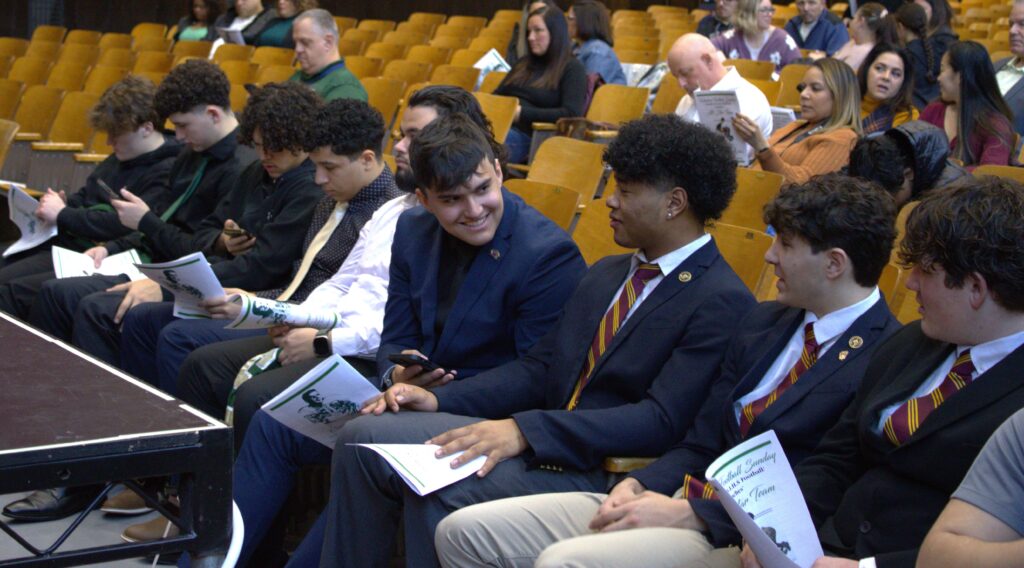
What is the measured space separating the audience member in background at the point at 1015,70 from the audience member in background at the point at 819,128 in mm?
1340

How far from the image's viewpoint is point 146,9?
460 inches

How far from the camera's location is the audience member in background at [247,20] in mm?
8297

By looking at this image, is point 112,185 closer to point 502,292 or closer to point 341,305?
point 341,305

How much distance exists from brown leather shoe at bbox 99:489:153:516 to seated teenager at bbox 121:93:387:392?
314mm

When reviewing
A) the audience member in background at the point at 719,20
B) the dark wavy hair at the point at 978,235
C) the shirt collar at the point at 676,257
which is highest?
the dark wavy hair at the point at 978,235

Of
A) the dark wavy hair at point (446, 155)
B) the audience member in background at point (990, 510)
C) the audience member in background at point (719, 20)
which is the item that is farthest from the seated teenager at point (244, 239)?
the audience member in background at point (719, 20)

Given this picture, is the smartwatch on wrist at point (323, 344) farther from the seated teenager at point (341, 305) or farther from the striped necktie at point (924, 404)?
the striped necktie at point (924, 404)

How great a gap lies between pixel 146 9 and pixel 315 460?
9933mm

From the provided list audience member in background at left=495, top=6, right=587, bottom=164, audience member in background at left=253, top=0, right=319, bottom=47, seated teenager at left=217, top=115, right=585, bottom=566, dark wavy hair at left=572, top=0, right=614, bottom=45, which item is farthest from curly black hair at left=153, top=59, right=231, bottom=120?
audience member in background at left=253, top=0, right=319, bottom=47

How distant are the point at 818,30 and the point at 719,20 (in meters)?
0.61

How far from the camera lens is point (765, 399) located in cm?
208

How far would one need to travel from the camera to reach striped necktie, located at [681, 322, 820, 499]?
2.06 metres

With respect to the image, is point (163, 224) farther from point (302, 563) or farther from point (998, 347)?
point (998, 347)

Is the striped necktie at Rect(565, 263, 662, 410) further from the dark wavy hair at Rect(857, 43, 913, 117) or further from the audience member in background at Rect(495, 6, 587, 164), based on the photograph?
the audience member in background at Rect(495, 6, 587, 164)
